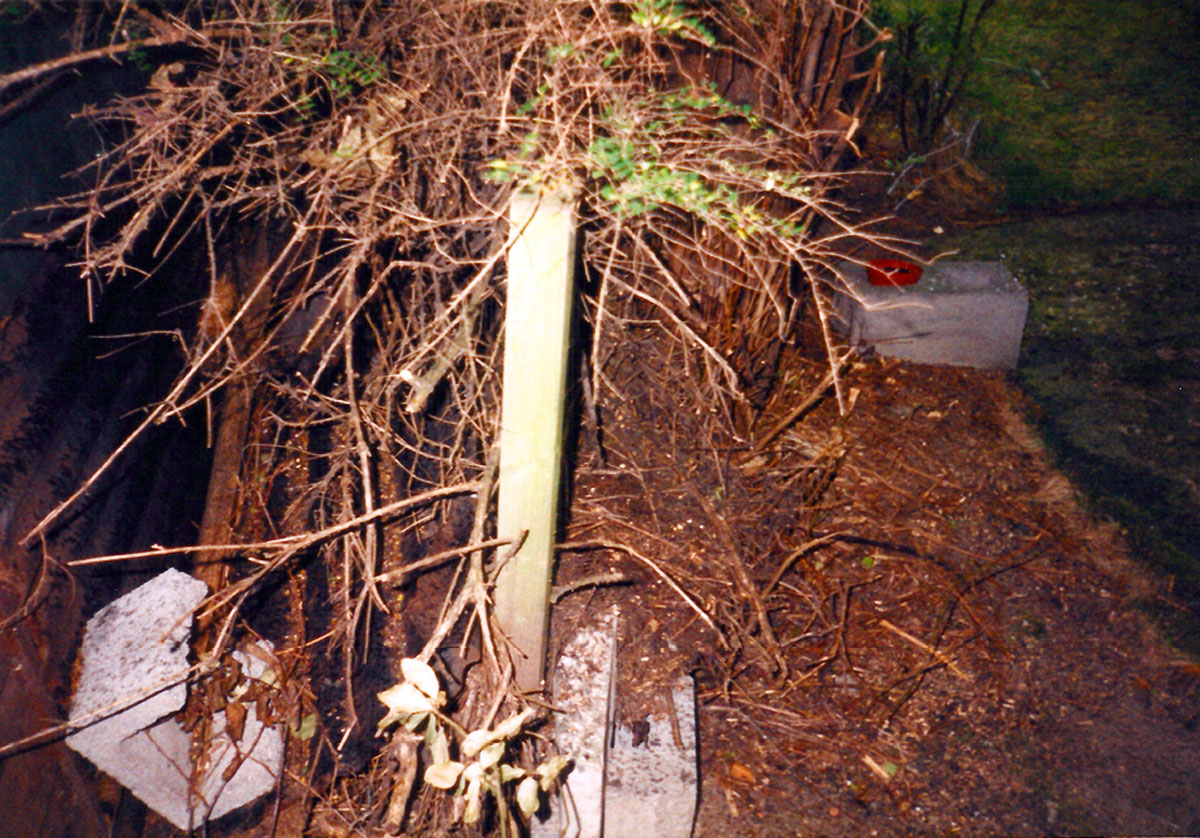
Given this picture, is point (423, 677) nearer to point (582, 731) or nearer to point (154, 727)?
point (582, 731)

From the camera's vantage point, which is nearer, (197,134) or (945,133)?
(197,134)

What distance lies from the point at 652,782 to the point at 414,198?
209 centimetres

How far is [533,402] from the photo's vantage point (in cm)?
190

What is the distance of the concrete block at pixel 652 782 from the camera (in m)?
2.41

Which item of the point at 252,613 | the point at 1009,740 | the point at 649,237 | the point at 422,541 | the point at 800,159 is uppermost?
the point at 800,159

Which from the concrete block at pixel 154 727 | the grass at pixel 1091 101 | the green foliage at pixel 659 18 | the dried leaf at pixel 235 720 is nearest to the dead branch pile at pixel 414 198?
the green foliage at pixel 659 18

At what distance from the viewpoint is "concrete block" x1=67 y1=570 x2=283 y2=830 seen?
262 cm

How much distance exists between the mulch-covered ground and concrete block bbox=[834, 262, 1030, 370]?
67 cm

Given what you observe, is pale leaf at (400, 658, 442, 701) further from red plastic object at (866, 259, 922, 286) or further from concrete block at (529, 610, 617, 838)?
red plastic object at (866, 259, 922, 286)

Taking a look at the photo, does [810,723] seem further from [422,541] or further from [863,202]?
Answer: [863,202]

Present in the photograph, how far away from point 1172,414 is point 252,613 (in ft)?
16.2

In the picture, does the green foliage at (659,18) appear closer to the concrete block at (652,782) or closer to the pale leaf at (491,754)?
the pale leaf at (491,754)

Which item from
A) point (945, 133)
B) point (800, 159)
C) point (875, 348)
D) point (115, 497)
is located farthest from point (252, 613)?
point (945, 133)

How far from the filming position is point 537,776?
2010 millimetres
